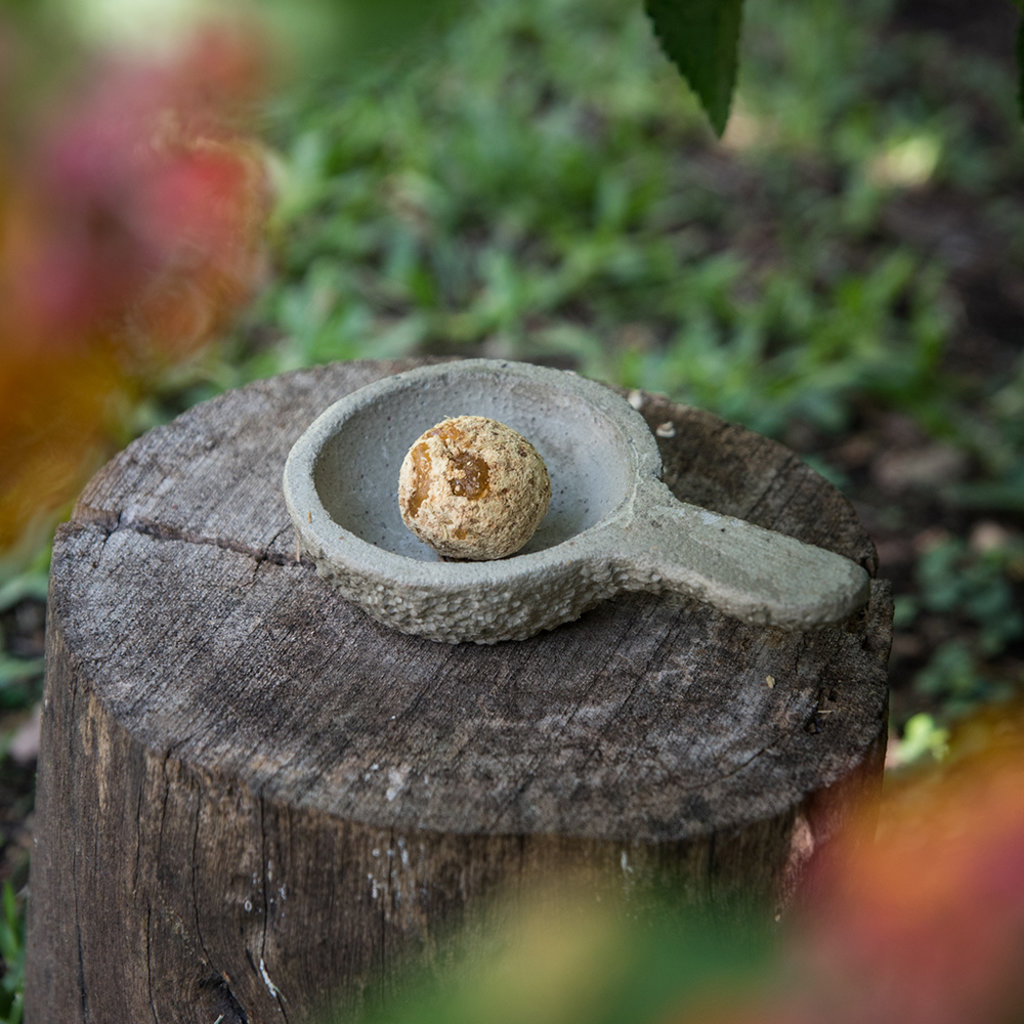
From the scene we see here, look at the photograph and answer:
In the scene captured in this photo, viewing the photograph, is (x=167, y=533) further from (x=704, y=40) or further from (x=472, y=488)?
(x=704, y=40)

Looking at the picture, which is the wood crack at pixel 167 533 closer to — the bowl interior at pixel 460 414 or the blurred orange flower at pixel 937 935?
the bowl interior at pixel 460 414

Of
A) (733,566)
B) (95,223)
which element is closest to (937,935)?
(95,223)

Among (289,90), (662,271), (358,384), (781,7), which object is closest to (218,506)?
(358,384)

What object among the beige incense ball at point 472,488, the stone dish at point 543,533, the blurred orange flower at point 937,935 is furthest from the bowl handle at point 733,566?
the blurred orange flower at point 937,935

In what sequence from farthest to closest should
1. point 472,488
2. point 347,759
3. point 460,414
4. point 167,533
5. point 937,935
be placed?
1. point 460,414
2. point 167,533
3. point 472,488
4. point 347,759
5. point 937,935

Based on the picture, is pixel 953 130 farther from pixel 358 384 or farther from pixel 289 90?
pixel 289 90
